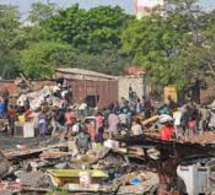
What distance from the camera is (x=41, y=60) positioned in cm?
6044

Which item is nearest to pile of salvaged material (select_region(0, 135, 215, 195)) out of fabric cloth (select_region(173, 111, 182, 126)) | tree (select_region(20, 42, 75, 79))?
fabric cloth (select_region(173, 111, 182, 126))

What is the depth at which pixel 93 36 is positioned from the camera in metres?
80.4

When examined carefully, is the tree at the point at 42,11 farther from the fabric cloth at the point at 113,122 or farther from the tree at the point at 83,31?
the fabric cloth at the point at 113,122

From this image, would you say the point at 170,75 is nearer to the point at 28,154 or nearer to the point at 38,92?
the point at 38,92

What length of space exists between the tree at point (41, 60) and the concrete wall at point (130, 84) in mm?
7958

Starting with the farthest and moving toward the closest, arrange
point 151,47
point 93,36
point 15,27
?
point 93,36 < point 15,27 < point 151,47

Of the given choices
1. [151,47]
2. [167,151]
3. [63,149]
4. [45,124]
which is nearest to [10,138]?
Answer: [45,124]

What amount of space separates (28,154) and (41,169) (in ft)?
8.72

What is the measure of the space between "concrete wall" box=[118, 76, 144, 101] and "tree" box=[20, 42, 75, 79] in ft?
26.1

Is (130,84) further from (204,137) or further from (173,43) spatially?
(204,137)

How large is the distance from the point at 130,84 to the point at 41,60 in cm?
1336

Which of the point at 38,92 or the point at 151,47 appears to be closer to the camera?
the point at 38,92

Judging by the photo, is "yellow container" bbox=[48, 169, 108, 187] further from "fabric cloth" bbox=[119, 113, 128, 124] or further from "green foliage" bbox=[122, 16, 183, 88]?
"green foliage" bbox=[122, 16, 183, 88]

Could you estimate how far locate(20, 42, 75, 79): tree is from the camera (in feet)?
192
